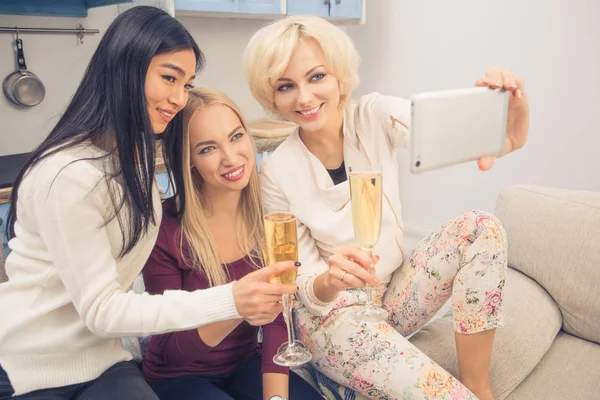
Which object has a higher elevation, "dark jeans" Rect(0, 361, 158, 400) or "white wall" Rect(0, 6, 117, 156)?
"white wall" Rect(0, 6, 117, 156)

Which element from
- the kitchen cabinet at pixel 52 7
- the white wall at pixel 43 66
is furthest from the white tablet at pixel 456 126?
the white wall at pixel 43 66

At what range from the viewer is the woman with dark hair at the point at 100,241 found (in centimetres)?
112

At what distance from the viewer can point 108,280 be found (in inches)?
44.9

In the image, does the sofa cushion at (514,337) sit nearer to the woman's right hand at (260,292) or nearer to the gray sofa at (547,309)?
the gray sofa at (547,309)

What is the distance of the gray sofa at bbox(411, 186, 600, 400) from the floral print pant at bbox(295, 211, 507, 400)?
19cm

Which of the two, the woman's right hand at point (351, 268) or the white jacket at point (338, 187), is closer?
the woman's right hand at point (351, 268)

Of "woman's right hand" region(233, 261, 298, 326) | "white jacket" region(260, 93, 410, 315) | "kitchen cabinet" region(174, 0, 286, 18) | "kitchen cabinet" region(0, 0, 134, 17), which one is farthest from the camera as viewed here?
"kitchen cabinet" region(174, 0, 286, 18)

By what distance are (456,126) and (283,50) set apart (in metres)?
0.65

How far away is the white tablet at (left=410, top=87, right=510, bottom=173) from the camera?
3.18 feet

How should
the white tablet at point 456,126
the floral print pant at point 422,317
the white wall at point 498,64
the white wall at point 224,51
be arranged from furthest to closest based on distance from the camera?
the white wall at point 224,51 → the white wall at point 498,64 → the floral print pant at point 422,317 → the white tablet at point 456,126

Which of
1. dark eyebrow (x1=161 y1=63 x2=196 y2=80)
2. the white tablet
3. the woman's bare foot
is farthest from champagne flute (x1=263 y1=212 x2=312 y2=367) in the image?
the woman's bare foot

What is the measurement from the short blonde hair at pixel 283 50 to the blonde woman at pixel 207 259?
156 mm

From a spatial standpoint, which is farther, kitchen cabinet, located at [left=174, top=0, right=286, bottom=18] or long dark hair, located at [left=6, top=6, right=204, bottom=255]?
kitchen cabinet, located at [left=174, top=0, right=286, bottom=18]

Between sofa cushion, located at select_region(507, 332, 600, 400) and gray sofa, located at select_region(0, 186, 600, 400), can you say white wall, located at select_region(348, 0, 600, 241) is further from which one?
sofa cushion, located at select_region(507, 332, 600, 400)
